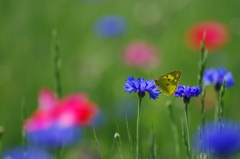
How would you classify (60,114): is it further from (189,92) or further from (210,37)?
(210,37)

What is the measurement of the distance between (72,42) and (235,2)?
3.70 feet

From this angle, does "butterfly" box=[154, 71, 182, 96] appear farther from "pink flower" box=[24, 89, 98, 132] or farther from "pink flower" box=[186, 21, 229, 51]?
"pink flower" box=[186, 21, 229, 51]

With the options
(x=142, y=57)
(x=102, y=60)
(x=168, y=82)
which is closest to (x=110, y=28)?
(x=102, y=60)

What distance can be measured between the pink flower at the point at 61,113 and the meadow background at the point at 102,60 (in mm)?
529

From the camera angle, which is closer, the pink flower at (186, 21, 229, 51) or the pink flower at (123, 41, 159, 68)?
the pink flower at (186, 21, 229, 51)

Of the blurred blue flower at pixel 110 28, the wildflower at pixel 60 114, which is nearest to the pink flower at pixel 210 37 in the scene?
the blurred blue flower at pixel 110 28

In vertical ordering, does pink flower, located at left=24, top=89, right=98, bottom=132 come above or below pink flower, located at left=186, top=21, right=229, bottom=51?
below

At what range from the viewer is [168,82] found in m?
1.05

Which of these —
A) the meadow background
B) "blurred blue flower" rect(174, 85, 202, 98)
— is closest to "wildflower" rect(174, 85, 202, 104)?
"blurred blue flower" rect(174, 85, 202, 98)

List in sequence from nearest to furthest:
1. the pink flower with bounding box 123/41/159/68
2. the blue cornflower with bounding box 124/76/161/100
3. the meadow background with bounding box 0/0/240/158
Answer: the blue cornflower with bounding box 124/76/161/100, the meadow background with bounding box 0/0/240/158, the pink flower with bounding box 123/41/159/68

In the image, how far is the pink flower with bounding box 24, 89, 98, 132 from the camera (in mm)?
1355

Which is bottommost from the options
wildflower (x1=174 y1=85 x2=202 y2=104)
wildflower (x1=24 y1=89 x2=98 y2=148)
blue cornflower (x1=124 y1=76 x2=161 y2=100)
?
wildflower (x1=24 y1=89 x2=98 y2=148)

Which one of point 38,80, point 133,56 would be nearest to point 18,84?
point 38,80

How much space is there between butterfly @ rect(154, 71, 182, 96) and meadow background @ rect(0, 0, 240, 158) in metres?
0.93
